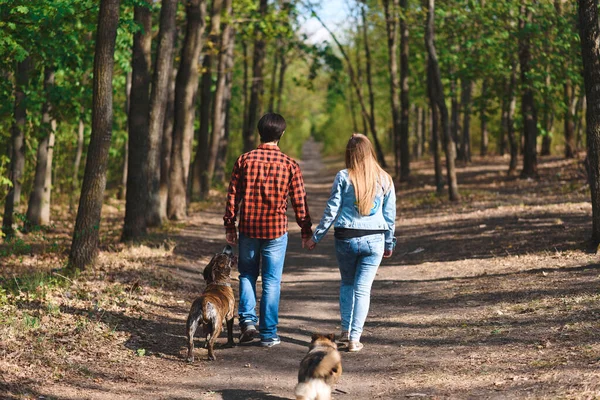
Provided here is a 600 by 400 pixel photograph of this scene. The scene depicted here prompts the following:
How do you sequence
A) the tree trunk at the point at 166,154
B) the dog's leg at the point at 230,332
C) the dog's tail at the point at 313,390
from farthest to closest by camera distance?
the tree trunk at the point at 166,154
the dog's leg at the point at 230,332
the dog's tail at the point at 313,390

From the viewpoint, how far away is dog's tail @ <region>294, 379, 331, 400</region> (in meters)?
5.43

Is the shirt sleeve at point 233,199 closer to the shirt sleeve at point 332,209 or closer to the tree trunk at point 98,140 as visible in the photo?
the shirt sleeve at point 332,209

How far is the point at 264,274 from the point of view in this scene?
7.84 metres

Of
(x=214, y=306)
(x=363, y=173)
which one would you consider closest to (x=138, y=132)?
(x=214, y=306)

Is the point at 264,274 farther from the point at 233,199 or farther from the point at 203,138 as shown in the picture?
the point at 203,138

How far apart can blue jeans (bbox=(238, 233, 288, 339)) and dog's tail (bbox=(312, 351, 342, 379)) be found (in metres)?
2.14

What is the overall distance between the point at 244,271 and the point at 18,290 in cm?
313

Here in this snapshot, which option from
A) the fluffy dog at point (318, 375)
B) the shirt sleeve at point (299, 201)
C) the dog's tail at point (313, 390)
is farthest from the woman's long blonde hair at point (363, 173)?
the dog's tail at point (313, 390)

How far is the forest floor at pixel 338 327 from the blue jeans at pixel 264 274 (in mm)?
362

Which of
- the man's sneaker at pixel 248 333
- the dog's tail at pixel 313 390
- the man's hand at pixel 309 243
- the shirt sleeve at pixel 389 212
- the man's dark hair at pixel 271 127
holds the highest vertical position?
the man's dark hair at pixel 271 127

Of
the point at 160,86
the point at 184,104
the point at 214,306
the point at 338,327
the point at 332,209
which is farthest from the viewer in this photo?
the point at 184,104

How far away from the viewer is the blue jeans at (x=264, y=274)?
25.5 ft

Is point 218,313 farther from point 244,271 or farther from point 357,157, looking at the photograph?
point 357,157

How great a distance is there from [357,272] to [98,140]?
5019 mm
